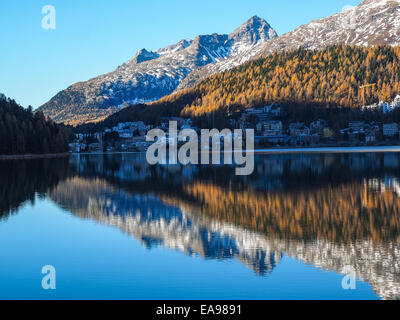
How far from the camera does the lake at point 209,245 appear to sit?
471 inches

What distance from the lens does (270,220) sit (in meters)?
19.9

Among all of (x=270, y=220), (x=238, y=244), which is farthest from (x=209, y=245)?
(x=270, y=220)

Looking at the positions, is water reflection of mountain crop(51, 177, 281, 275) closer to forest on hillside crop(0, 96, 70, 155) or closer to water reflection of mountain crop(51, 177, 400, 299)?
water reflection of mountain crop(51, 177, 400, 299)

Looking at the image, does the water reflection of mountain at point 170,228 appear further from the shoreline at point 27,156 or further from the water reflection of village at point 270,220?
the shoreline at point 27,156

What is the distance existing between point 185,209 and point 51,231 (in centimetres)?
666

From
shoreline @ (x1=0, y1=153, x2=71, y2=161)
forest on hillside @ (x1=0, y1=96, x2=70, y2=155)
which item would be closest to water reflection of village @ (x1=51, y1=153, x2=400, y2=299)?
shoreline @ (x1=0, y1=153, x2=71, y2=161)

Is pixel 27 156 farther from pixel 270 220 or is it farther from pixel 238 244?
pixel 238 244

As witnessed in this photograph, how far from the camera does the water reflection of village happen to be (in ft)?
46.3

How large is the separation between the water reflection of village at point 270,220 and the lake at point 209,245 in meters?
0.05

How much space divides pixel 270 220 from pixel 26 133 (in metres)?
108

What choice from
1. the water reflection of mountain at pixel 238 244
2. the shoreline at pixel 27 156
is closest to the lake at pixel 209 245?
the water reflection of mountain at pixel 238 244
